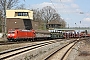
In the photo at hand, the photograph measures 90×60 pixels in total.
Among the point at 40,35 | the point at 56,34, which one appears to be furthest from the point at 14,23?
the point at 40,35

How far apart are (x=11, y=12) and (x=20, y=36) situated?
124 feet

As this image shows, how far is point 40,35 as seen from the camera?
66938mm

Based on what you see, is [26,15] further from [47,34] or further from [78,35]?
[78,35]

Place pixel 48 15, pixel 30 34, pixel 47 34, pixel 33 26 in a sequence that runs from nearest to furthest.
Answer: pixel 30 34 < pixel 47 34 < pixel 33 26 < pixel 48 15

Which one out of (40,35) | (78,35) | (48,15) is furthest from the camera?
(48,15)

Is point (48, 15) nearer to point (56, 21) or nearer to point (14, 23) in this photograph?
point (56, 21)

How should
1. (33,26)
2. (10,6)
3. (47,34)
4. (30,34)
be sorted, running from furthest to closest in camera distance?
(33,26) < (10,6) < (47,34) < (30,34)

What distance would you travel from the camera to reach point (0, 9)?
81.8m

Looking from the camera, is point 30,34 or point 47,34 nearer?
Answer: point 30,34

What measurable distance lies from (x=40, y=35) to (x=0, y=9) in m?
22.2

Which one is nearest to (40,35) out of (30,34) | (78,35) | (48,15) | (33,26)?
(30,34)

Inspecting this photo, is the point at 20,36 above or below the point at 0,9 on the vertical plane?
below

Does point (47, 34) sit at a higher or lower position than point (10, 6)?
lower

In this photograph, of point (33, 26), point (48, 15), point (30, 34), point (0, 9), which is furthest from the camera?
point (48, 15)
